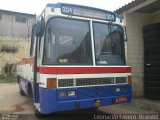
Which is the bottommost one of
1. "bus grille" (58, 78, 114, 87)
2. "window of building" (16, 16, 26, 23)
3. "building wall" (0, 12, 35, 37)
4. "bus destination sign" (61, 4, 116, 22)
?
"bus grille" (58, 78, 114, 87)

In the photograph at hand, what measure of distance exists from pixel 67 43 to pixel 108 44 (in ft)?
4.07

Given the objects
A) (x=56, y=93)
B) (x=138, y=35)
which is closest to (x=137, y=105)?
(x=138, y=35)

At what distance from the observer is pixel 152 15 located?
411 inches

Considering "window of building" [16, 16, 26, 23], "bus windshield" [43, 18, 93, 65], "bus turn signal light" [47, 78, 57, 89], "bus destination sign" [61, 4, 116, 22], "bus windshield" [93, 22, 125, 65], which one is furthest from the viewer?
"window of building" [16, 16, 26, 23]

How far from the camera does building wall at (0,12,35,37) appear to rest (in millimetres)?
32719

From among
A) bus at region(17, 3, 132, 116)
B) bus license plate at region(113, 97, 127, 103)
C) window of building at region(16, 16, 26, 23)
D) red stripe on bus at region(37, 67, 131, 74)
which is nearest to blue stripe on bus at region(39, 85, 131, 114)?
bus at region(17, 3, 132, 116)

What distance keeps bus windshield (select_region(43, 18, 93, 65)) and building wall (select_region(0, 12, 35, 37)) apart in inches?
1093

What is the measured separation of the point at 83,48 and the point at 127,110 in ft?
11.0

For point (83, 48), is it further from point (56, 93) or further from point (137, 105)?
point (137, 105)

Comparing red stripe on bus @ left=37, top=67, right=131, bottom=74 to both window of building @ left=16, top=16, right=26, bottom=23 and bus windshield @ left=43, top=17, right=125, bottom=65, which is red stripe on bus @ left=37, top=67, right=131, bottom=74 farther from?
window of building @ left=16, top=16, right=26, bottom=23

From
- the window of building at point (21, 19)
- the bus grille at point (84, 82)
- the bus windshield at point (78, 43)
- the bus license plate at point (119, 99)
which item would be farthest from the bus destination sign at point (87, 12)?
the window of building at point (21, 19)

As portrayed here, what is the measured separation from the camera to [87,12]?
671 centimetres

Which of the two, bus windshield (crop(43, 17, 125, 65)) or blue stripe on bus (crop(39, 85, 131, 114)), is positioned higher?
bus windshield (crop(43, 17, 125, 65))

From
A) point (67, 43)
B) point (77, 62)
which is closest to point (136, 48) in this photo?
point (77, 62)
